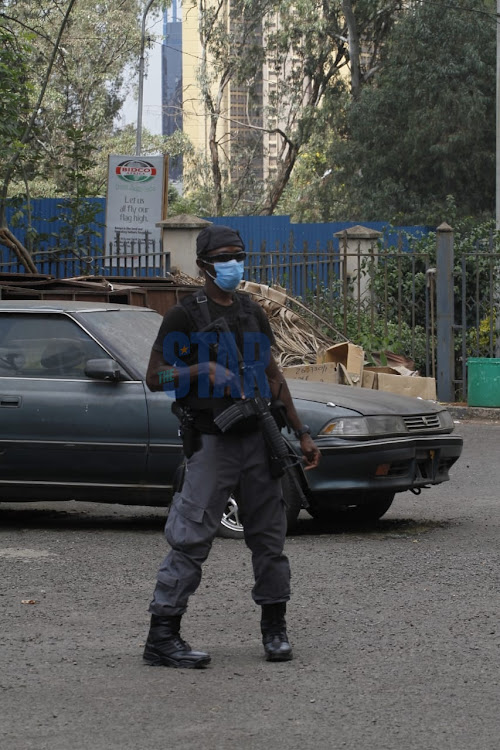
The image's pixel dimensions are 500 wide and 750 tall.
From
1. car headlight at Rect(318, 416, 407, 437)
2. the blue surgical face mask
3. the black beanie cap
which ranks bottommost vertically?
car headlight at Rect(318, 416, 407, 437)

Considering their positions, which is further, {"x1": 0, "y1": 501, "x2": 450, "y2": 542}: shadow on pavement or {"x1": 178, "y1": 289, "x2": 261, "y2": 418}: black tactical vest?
{"x1": 0, "y1": 501, "x2": 450, "y2": 542}: shadow on pavement

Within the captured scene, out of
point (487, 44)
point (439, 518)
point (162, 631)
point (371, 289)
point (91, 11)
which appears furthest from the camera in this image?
point (91, 11)

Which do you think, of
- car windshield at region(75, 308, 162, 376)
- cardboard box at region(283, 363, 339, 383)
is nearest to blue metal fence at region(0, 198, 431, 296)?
cardboard box at region(283, 363, 339, 383)

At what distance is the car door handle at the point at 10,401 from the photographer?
8406 mm

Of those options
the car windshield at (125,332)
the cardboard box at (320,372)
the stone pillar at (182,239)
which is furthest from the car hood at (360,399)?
the stone pillar at (182,239)

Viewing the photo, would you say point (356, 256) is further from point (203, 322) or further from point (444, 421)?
point (203, 322)

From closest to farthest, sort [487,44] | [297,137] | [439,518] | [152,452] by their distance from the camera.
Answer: [152,452], [439,518], [487,44], [297,137]

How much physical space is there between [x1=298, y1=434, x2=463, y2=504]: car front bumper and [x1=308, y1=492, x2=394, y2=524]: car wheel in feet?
1.87

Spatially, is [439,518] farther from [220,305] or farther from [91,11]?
[91,11]

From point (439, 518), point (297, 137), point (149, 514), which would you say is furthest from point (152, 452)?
point (297, 137)

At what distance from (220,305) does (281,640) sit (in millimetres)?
1382

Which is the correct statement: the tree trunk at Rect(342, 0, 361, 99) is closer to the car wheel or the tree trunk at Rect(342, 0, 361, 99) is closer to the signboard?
the signboard

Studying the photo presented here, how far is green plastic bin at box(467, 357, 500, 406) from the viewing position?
16531 mm

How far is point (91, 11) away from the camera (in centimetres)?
4722
